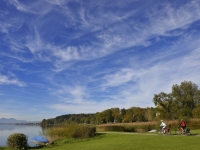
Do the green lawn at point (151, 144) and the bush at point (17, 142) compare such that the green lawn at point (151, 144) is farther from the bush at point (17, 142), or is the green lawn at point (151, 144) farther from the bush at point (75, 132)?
the bush at point (75, 132)

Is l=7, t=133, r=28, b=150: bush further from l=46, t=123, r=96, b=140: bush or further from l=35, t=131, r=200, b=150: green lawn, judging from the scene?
l=46, t=123, r=96, b=140: bush

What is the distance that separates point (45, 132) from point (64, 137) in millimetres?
3208

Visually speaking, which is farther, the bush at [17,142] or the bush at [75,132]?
the bush at [75,132]

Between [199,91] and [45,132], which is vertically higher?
[199,91]

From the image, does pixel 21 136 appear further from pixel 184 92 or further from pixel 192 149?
pixel 184 92

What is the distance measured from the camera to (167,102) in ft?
193

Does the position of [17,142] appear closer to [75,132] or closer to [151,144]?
[75,132]

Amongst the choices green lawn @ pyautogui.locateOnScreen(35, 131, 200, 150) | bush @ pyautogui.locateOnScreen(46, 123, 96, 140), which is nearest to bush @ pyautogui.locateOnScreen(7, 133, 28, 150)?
green lawn @ pyautogui.locateOnScreen(35, 131, 200, 150)

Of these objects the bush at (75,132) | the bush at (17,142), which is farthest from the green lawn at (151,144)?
the bush at (75,132)

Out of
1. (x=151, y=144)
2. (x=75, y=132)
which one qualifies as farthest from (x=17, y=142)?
(x=151, y=144)

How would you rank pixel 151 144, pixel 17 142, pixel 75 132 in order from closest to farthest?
pixel 151 144 → pixel 17 142 → pixel 75 132

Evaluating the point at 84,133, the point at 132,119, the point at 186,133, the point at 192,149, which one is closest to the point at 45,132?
the point at 84,133

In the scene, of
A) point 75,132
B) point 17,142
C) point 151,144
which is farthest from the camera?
point 75,132

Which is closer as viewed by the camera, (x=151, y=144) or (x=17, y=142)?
(x=151, y=144)
